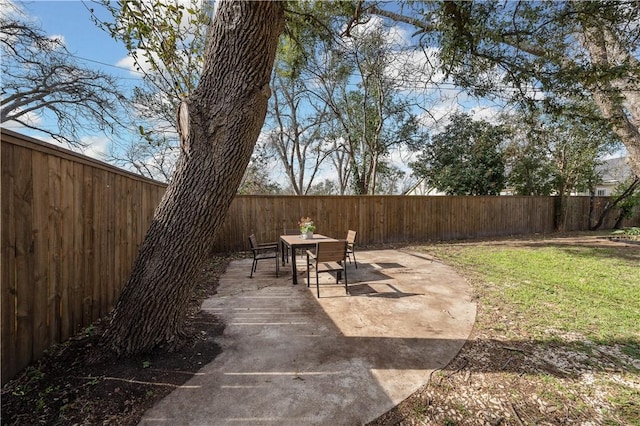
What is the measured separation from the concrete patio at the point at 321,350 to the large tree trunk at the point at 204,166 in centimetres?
70

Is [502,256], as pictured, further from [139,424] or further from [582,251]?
[139,424]

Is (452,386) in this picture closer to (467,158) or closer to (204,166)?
(204,166)

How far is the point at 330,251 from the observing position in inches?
163

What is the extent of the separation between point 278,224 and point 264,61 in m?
6.07

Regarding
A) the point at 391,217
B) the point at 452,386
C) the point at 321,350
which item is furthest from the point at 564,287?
the point at 391,217

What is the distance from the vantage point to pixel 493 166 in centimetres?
1177

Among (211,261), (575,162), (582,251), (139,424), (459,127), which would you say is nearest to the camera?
(139,424)

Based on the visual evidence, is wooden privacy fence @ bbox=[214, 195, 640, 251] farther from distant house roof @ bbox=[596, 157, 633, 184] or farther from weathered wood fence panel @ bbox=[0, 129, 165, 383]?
distant house roof @ bbox=[596, 157, 633, 184]

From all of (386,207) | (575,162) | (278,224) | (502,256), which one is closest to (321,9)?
(278,224)

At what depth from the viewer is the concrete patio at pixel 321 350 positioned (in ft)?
5.78

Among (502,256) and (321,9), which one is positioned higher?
(321,9)

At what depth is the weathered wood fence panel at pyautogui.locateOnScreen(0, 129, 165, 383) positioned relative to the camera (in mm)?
1744

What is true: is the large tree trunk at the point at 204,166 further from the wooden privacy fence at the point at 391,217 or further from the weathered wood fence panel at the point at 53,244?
the wooden privacy fence at the point at 391,217

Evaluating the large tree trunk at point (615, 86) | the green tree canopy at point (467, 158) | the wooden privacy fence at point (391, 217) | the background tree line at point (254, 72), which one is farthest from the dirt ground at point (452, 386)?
the green tree canopy at point (467, 158)
